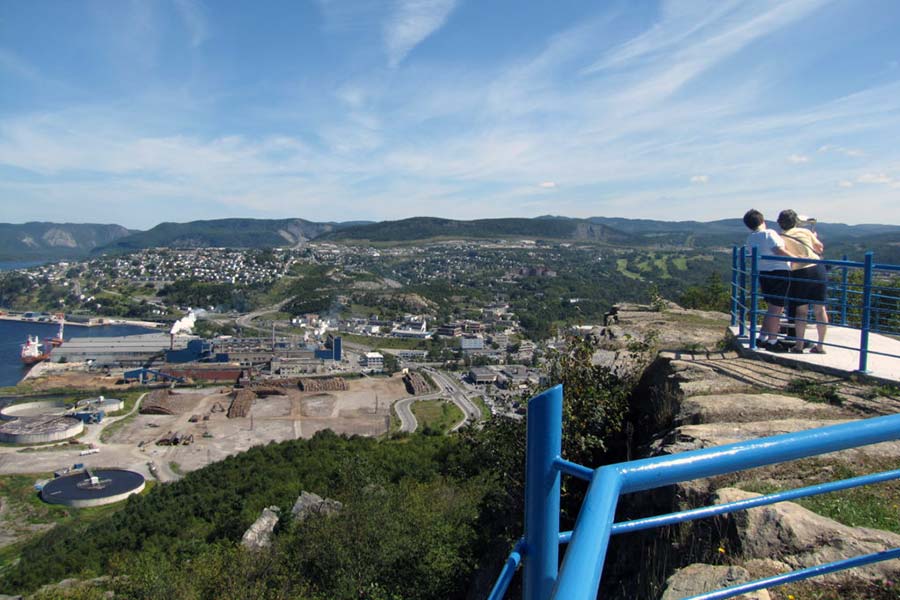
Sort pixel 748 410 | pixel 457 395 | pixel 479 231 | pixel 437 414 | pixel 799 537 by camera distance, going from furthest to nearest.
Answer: pixel 479 231 < pixel 457 395 < pixel 437 414 < pixel 748 410 < pixel 799 537

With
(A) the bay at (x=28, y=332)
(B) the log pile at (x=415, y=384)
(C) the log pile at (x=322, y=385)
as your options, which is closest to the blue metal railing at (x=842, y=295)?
(B) the log pile at (x=415, y=384)

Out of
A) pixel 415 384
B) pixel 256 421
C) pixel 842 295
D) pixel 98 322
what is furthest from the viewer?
pixel 98 322

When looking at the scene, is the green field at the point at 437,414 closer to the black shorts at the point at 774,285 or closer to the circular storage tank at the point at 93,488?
the circular storage tank at the point at 93,488

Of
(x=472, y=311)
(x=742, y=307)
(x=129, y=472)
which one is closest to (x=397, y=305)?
(x=472, y=311)

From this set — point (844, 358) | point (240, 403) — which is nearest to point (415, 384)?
point (240, 403)

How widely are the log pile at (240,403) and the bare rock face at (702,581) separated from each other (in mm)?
31663

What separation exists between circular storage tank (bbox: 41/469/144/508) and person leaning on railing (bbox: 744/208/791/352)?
2177 centimetres

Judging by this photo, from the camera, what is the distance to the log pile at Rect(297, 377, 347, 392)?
3728 cm

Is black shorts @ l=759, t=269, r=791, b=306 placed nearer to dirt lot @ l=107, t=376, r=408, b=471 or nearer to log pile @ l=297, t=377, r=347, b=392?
dirt lot @ l=107, t=376, r=408, b=471

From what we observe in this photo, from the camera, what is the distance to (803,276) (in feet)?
19.1

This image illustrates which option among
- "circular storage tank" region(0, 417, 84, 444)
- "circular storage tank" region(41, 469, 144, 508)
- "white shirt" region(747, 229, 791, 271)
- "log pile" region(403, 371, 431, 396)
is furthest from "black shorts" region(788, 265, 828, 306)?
"log pile" region(403, 371, 431, 396)

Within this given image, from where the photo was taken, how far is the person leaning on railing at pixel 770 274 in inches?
231

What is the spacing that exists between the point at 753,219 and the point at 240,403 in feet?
104

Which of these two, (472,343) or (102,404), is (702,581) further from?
(472,343)
